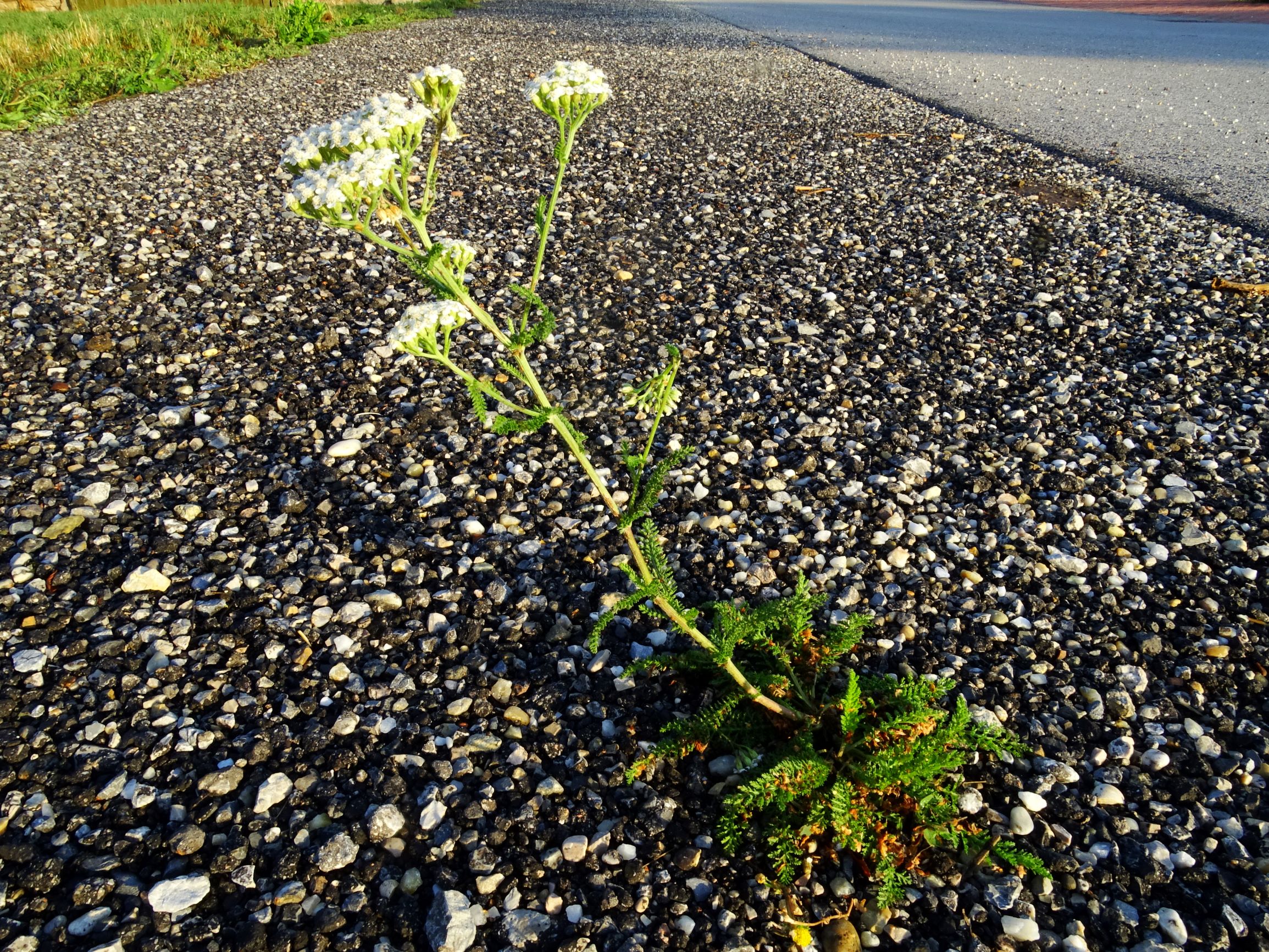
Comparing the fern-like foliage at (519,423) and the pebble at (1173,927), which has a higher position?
the fern-like foliage at (519,423)

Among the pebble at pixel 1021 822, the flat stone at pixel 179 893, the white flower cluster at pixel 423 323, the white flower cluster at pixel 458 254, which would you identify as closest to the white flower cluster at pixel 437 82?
the white flower cluster at pixel 458 254

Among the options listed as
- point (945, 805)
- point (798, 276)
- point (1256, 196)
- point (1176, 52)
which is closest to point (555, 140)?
point (798, 276)

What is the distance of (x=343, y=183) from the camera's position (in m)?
2.78

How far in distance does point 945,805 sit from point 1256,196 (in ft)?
31.2

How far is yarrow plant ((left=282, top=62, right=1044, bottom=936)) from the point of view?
9.51 ft

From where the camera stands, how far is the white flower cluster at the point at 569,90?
317 centimetres

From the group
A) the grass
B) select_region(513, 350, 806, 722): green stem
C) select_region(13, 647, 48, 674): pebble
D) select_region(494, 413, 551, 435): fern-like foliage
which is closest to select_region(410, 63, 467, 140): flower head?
select_region(513, 350, 806, 722): green stem

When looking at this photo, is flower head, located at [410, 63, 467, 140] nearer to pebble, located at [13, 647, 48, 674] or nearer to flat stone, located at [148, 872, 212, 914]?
flat stone, located at [148, 872, 212, 914]

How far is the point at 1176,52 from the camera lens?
18938 mm

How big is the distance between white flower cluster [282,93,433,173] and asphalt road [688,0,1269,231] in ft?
29.9

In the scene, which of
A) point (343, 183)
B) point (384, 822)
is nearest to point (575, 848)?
point (384, 822)

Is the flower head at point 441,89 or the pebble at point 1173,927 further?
the flower head at point 441,89

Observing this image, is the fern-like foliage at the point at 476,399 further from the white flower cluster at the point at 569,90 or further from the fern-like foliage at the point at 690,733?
the fern-like foliage at the point at 690,733

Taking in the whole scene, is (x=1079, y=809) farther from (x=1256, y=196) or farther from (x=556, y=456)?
(x=1256, y=196)
